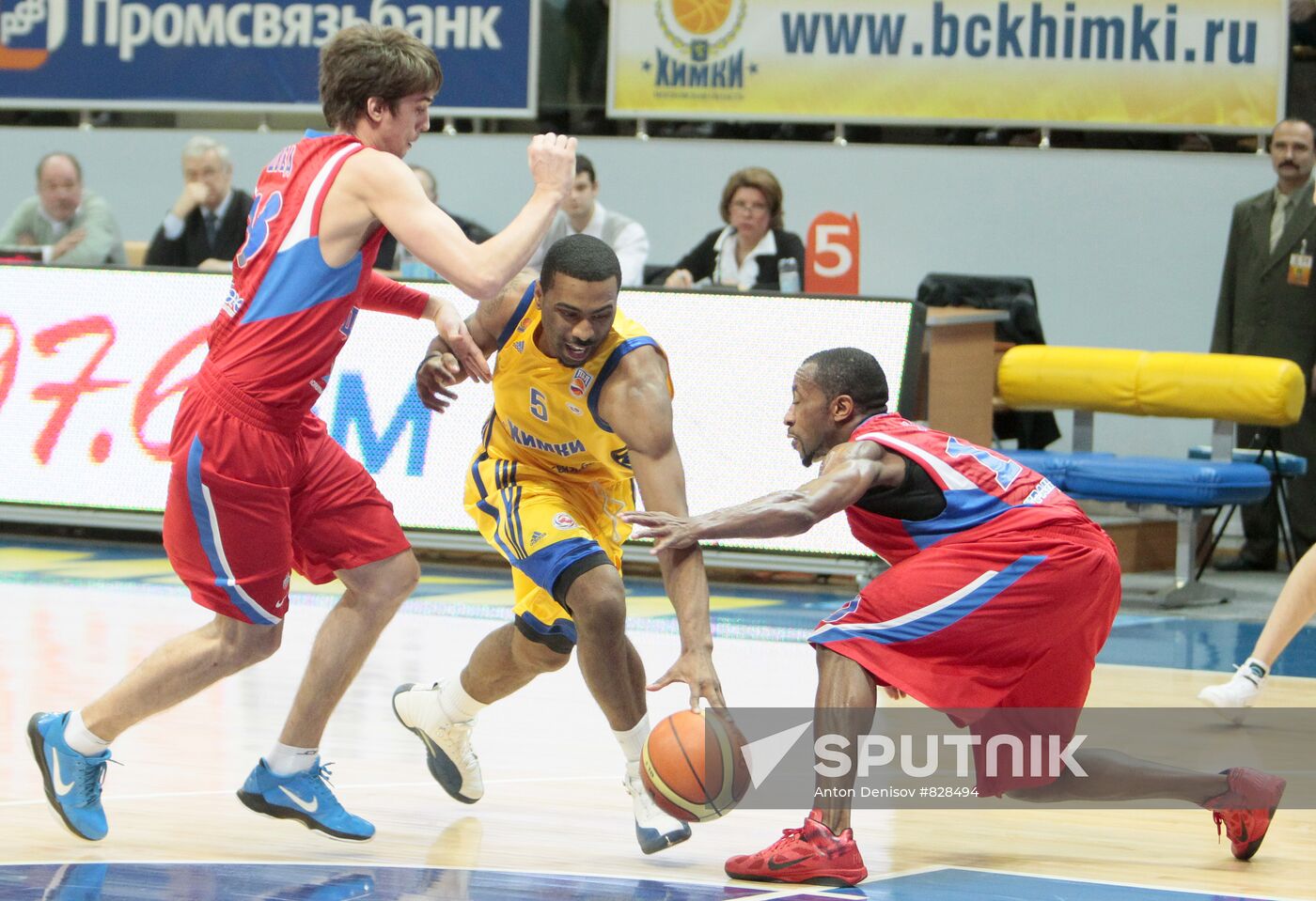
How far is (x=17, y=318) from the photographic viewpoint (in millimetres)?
10023

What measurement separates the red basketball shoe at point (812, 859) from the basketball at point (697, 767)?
150mm

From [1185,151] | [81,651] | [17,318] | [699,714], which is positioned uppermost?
[1185,151]

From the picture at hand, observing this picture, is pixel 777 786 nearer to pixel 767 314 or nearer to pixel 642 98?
pixel 767 314

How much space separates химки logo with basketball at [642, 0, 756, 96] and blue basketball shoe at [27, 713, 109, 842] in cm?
828

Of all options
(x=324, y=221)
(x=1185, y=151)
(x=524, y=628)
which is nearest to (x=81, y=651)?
(x=524, y=628)

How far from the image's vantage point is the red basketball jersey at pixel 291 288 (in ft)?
14.5

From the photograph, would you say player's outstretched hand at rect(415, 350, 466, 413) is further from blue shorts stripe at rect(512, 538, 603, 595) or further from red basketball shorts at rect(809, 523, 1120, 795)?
red basketball shorts at rect(809, 523, 1120, 795)

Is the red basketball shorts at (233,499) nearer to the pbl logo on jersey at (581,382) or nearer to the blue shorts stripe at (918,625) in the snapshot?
the pbl logo on jersey at (581,382)

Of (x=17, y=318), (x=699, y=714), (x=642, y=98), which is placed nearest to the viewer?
(x=699, y=714)

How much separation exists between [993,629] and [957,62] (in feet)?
24.8

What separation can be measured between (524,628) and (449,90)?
8194mm

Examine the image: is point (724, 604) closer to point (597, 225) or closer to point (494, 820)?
point (597, 225)

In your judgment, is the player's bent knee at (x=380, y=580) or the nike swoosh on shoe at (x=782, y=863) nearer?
the nike swoosh on shoe at (x=782, y=863)

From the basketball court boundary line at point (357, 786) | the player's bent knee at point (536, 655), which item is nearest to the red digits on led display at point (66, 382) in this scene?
the basketball court boundary line at point (357, 786)
